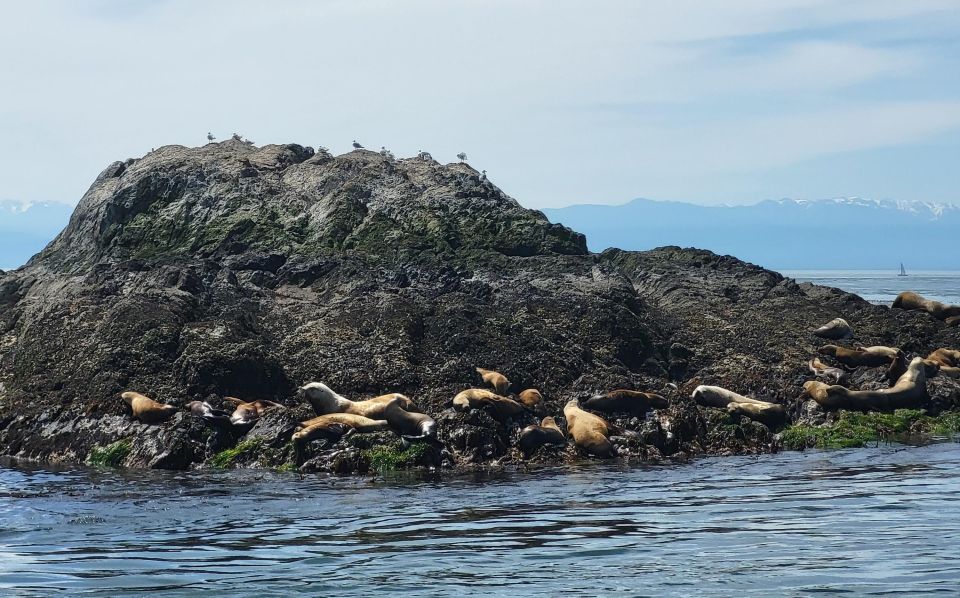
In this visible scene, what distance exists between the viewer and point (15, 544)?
13336 millimetres

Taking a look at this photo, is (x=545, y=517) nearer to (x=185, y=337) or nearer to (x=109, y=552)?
(x=109, y=552)

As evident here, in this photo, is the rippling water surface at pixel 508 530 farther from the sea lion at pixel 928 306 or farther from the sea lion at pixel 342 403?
the sea lion at pixel 928 306

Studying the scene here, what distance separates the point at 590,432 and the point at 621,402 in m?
1.68

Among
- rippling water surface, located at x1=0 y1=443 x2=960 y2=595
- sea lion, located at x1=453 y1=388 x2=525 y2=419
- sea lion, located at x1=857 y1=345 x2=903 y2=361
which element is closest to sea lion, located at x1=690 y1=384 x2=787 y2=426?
rippling water surface, located at x1=0 y1=443 x2=960 y2=595

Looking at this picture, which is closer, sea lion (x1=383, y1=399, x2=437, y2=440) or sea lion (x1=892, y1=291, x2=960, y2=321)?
sea lion (x1=383, y1=399, x2=437, y2=440)

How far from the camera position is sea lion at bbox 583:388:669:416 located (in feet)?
67.8

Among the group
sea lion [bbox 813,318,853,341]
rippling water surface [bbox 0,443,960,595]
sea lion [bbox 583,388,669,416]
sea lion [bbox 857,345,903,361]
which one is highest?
sea lion [bbox 813,318,853,341]

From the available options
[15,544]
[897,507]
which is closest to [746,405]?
[897,507]

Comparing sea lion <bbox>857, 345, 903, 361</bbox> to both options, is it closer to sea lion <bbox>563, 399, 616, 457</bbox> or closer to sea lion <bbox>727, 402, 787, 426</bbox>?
sea lion <bbox>727, 402, 787, 426</bbox>

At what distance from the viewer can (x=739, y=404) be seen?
821 inches

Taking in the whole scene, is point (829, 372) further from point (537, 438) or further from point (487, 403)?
point (487, 403)

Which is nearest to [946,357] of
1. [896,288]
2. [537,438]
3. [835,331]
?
[835,331]

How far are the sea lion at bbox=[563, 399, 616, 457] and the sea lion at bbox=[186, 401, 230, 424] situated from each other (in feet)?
20.0

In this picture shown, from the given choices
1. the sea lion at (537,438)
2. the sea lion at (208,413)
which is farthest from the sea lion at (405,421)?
the sea lion at (208,413)
